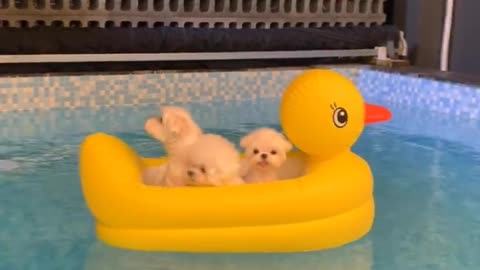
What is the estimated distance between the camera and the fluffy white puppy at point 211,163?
170cm

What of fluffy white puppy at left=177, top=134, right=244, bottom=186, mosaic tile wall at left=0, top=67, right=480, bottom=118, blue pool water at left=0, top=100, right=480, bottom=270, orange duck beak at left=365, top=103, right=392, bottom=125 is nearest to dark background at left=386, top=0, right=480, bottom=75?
mosaic tile wall at left=0, top=67, right=480, bottom=118

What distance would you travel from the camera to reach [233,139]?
126 inches

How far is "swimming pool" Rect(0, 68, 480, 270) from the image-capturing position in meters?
1.78

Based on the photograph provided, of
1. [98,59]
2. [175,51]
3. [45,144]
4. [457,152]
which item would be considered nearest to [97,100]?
[98,59]

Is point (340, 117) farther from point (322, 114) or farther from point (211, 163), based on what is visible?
point (211, 163)

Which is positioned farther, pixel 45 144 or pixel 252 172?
pixel 45 144

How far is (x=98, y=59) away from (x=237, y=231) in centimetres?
273

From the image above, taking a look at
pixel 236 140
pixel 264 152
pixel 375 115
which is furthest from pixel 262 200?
pixel 236 140

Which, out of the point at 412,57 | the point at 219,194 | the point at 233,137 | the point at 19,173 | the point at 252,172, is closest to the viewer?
the point at 219,194

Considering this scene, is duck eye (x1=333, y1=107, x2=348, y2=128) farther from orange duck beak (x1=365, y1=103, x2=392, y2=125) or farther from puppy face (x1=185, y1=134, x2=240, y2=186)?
puppy face (x1=185, y1=134, x2=240, y2=186)

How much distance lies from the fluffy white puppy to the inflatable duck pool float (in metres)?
0.04

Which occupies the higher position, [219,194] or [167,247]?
[219,194]

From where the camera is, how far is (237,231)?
1735mm

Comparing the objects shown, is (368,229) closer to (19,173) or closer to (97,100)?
(19,173)
